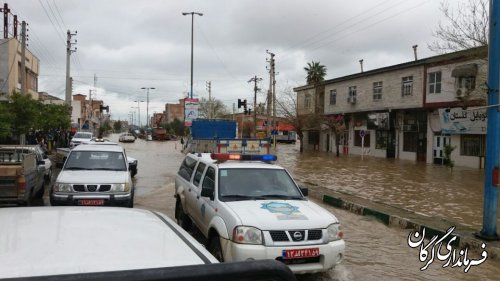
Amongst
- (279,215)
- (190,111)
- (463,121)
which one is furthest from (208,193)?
(190,111)

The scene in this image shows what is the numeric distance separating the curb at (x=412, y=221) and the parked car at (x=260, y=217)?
359 centimetres

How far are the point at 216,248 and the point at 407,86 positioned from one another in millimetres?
31477

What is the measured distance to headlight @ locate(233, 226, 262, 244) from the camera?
19.1 ft

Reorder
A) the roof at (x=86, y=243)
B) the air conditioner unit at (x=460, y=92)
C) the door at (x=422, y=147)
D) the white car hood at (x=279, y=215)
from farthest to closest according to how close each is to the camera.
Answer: the door at (x=422, y=147) → the air conditioner unit at (x=460, y=92) → the white car hood at (x=279, y=215) → the roof at (x=86, y=243)

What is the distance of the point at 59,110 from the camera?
3444 cm

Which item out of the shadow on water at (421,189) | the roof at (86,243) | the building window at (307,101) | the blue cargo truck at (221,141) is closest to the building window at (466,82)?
the shadow on water at (421,189)

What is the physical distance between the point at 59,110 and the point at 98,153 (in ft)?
82.1

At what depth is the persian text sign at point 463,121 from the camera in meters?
27.8

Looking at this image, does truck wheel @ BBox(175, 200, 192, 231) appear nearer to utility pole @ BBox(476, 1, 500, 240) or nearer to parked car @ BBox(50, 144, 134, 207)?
parked car @ BBox(50, 144, 134, 207)

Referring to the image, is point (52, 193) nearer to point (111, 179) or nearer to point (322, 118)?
point (111, 179)

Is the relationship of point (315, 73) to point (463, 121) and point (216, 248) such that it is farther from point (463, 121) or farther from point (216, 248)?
point (216, 248)

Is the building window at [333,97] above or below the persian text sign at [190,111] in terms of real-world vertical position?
above

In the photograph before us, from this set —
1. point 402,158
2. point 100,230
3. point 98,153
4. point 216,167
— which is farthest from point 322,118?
point 100,230

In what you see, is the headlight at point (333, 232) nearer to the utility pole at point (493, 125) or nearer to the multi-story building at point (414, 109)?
the utility pole at point (493, 125)
